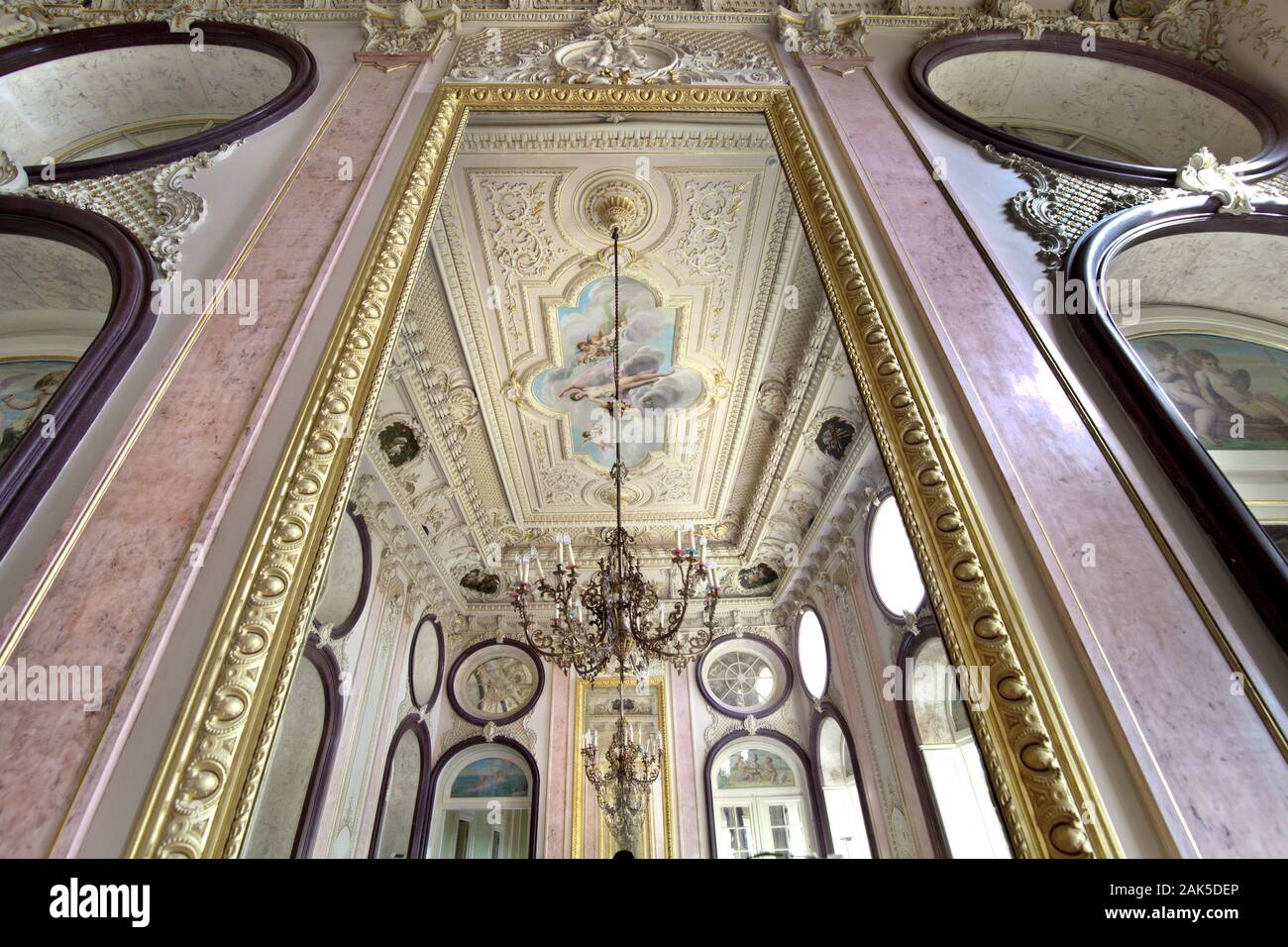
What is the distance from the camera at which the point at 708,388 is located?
752 centimetres

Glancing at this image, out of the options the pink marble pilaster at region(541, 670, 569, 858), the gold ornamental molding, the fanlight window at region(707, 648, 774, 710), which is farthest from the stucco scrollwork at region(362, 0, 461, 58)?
the fanlight window at region(707, 648, 774, 710)

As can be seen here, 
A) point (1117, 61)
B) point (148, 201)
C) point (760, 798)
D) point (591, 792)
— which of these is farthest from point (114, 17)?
point (760, 798)

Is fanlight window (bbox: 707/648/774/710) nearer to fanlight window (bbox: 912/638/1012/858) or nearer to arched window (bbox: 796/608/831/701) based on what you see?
arched window (bbox: 796/608/831/701)

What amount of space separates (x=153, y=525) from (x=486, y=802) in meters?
9.85

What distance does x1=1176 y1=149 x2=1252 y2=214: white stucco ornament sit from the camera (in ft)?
10.8

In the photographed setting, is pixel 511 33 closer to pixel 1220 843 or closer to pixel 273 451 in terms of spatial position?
pixel 273 451

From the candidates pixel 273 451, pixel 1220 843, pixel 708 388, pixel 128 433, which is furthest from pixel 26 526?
pixel 708 388

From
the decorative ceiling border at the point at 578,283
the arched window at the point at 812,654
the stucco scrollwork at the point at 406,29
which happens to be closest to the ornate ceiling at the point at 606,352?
the decorative ceiling border at the point at 578,283

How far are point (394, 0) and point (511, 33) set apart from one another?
0.97 meters

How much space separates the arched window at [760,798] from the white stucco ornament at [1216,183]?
9446 millimetres

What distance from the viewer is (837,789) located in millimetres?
9328

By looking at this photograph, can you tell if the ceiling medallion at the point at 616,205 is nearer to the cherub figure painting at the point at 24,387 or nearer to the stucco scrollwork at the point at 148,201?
the stucco scrollwork at the point at 148,201

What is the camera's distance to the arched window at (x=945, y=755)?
19.7 ft

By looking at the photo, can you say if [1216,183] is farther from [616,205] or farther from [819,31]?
[616,205]
